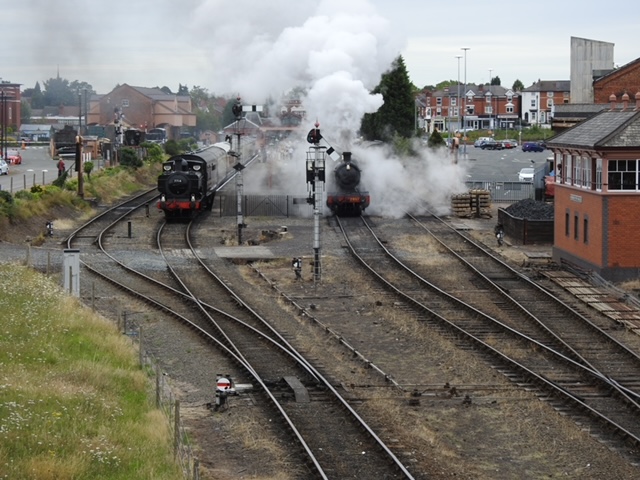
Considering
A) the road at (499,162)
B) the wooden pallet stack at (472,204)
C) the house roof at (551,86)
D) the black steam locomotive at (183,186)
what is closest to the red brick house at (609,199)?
the wooden pallet stack at (472,204)

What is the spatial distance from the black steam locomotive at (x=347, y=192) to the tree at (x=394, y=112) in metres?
40.7

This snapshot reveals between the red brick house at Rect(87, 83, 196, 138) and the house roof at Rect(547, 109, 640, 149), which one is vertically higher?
the red brick house at Rect(87, 83, 196, 138)

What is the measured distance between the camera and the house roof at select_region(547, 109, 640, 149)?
107 feet

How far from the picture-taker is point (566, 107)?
5891 centimetres

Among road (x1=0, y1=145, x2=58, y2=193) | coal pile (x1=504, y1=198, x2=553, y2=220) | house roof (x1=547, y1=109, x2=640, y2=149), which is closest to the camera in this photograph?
house roof (x1=547, y1=109, x2=640, y2=149)

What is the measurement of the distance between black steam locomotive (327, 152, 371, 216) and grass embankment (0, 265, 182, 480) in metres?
24.7

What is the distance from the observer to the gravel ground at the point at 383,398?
51.2 feet

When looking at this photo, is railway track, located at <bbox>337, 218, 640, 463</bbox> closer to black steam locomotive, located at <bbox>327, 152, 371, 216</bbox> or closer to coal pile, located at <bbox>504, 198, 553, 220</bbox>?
coal pile, located at <bbox>504, 198, 553, 220</bbox>

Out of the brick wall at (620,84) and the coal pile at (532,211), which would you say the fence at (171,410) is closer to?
the coal pile at (532,211)

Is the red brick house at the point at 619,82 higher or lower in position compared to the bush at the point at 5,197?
higher

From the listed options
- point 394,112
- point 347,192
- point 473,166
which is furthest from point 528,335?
point 473,166

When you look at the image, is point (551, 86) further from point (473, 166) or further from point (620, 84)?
point (620, 84)

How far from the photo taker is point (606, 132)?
112ft

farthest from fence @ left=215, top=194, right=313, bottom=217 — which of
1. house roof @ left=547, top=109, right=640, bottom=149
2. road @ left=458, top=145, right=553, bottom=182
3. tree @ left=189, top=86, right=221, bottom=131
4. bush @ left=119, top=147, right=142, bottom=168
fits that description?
tree @ left=189, top=86, right=221, bottom=131
